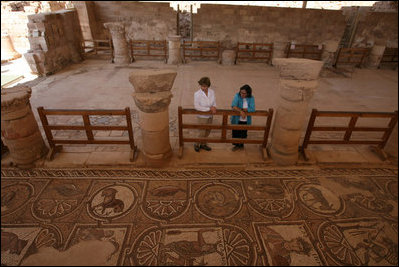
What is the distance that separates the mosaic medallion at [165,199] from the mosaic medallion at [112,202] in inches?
8.5

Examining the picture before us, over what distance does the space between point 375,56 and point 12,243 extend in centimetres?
1383

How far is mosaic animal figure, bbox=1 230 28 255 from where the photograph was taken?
2533mm

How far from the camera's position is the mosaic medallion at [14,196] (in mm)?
3041

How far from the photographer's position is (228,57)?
10.2 m

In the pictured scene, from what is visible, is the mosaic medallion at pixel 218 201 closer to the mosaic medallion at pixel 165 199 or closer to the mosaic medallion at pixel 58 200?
the mosaic medallion at pixel 165 199

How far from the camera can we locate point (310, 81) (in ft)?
Answer: 10.9

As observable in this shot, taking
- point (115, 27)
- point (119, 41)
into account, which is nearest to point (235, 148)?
point (119, 41)

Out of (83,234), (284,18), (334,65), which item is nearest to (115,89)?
(83,234)

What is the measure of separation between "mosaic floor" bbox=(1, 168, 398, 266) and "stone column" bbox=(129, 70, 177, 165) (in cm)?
36

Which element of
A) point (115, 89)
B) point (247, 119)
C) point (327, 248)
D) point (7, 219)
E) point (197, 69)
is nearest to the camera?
point (327, 248)

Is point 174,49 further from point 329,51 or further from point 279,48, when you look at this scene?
point 329,51

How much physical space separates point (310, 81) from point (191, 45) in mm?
8878

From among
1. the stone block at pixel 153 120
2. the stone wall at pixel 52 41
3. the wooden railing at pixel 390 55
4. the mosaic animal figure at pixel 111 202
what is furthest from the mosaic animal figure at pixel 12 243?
the wooden railing at pixel 390 55

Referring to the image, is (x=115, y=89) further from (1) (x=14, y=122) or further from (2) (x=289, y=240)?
(2) (x=289, y=240)
